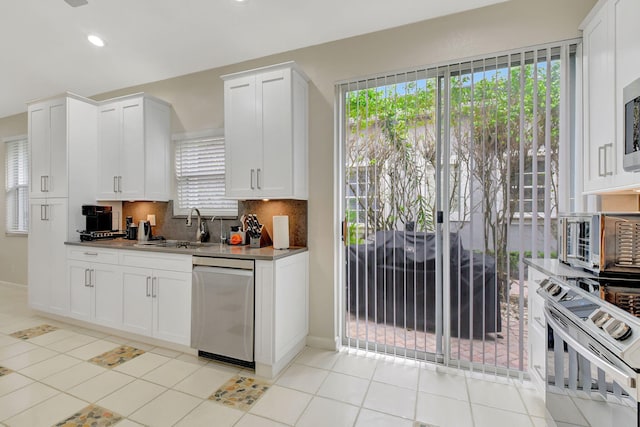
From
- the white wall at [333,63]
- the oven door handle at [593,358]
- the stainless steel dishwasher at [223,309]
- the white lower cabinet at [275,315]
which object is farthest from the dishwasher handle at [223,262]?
the oven door handle at [593,358]

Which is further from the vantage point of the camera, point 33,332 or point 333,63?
point 33,332

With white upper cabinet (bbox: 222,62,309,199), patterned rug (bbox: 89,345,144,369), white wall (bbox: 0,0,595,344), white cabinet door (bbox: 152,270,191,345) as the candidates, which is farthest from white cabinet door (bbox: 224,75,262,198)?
patterned rug (bbox: 89,345,144,369)

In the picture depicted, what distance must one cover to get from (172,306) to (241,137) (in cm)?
171

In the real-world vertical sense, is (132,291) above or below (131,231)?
below

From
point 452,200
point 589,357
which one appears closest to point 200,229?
point 452,200

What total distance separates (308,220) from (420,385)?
1686mm

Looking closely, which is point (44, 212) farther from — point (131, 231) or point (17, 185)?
point (17, 185)

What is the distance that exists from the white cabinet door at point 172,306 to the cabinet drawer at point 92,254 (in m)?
→ 0.64

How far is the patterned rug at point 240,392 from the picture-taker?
204 cm

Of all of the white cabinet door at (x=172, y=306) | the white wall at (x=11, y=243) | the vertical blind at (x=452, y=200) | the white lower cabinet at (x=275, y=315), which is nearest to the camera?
the vertical blind at (x=452, y=200)

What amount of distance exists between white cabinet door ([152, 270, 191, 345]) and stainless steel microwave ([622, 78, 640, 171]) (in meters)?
3.10

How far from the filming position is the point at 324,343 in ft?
9.35

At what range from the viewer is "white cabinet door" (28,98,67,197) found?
340 centimetres

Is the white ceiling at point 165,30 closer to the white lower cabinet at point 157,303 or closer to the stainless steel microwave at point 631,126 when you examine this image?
the stainless steel microwave at point 631,126
